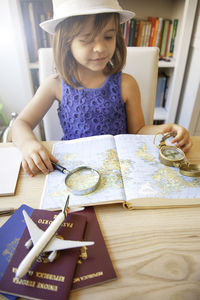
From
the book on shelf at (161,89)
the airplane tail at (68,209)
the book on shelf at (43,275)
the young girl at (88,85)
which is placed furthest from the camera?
the book on shelf at (161,89)

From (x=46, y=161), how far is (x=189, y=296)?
430 mm

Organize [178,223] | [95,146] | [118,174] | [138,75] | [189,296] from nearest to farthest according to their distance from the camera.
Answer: [189,296]
[178,223]
[118,174]
[95,146]
[138,75]

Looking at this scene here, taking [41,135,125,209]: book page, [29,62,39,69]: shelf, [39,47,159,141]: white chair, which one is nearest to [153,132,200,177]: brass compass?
[41,135,125,209]: book page

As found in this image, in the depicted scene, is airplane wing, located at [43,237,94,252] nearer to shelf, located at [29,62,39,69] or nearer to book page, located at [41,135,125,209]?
book page, located at [41,135,125,209]

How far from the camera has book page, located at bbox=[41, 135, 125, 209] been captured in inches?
17.9

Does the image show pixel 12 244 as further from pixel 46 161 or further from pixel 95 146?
pixel 95 146

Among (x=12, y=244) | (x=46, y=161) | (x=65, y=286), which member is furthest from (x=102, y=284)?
(x=46, y=161)

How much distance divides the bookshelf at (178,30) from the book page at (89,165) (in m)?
0.99

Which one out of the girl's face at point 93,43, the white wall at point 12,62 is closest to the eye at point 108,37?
the girl's face at point 93,43

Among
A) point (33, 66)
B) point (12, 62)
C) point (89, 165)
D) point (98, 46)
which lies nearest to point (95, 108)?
point (98, 46)

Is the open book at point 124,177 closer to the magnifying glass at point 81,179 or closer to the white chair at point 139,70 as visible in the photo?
the magnifying glass at point 81,179

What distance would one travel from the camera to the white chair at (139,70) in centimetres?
90

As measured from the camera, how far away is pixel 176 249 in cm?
38

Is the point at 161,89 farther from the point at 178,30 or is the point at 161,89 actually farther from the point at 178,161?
the point at 178,161
